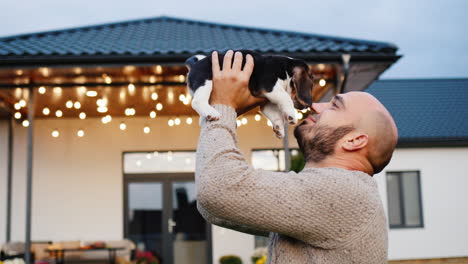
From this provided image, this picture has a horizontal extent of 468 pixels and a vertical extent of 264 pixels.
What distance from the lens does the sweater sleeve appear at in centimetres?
125

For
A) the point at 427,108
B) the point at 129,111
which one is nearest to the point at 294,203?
the point at 129,111

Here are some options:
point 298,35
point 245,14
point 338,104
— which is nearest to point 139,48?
point 298,35

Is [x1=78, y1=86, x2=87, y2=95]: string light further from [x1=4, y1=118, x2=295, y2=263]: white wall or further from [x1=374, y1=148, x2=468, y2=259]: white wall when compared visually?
[x1=374, y1=148, x2=468, y2=259]: white wall

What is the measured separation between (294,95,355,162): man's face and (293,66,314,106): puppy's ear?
10 cm

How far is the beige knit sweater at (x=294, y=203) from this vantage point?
1.26 meters

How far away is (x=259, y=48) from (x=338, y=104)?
18.6ft

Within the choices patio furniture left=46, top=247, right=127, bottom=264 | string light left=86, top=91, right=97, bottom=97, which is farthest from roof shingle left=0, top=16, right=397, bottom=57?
patio furniture left=46, top=247, right=127, bottom=264

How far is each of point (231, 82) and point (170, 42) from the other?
6.66m

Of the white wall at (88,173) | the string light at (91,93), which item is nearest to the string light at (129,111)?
the white wall at (88,173)

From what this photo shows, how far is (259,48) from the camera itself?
23.3ft

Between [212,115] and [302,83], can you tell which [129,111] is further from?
[212,115]

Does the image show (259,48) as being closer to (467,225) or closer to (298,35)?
(298,35)

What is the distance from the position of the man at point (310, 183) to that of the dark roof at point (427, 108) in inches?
518

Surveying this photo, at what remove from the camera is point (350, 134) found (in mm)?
1468
